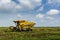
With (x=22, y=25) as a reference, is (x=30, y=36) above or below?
below

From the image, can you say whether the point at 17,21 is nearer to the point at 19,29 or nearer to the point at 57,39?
the point at 19,29

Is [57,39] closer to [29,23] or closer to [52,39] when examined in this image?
[52,39]

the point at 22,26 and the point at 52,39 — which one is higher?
the point at 22,26

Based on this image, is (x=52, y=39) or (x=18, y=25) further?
(x=18, y=25)

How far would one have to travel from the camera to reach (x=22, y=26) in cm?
7850

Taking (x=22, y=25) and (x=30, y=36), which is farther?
(x=22, y=25)

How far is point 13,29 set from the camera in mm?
78812

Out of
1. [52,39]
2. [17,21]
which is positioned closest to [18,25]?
[17,21]

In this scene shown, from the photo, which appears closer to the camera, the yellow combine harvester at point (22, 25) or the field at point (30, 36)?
the field at point (30, 36)

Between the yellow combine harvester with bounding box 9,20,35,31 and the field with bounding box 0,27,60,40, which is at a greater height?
the yellow combine harvester with bounding box 9,20,35,31

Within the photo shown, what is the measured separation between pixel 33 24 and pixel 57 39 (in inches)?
1556

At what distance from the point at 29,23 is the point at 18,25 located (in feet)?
16.1

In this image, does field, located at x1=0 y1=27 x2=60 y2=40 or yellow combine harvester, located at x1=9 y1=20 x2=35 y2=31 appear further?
yellow combine harvester, located at x1=9 y1=20 x2=35 y2=31

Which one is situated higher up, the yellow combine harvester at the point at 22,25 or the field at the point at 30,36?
the yellow combine harvester at the point at 22,25
